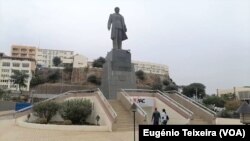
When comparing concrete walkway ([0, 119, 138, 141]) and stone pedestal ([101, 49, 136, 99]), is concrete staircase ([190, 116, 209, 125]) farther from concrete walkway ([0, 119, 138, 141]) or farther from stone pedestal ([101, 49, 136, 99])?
concrete walkway ([0, 119, 138, 141])

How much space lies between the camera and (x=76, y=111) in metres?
17.1

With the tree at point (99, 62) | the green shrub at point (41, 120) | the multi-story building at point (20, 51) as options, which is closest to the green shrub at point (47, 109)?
the green shrub at point (41, 120)

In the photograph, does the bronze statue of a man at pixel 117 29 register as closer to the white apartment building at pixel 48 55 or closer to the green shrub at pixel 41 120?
the green shrub at pixel 41 120

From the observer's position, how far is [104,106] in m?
17.4

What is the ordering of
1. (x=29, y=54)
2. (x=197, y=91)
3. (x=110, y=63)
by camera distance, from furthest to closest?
(x=29, y=54)
(x=197, y=91)
(x=110, y=63)

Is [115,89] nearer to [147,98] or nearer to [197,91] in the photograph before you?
[147,98]

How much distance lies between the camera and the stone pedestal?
21.9 m

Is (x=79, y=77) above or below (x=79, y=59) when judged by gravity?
below

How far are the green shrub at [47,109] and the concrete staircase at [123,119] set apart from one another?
12.5 feet

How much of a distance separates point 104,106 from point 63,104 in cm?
274

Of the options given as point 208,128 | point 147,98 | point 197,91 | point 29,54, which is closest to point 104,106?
point 147,98

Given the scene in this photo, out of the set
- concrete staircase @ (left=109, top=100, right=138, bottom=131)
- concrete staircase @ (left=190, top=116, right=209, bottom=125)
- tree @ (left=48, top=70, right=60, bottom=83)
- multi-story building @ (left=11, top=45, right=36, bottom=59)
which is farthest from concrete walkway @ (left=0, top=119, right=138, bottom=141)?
multi-story building @ (left=11, top=45, right=36, bottom=59)

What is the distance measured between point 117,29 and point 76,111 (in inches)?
350

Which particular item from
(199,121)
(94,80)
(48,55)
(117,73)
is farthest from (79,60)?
(199,121)
